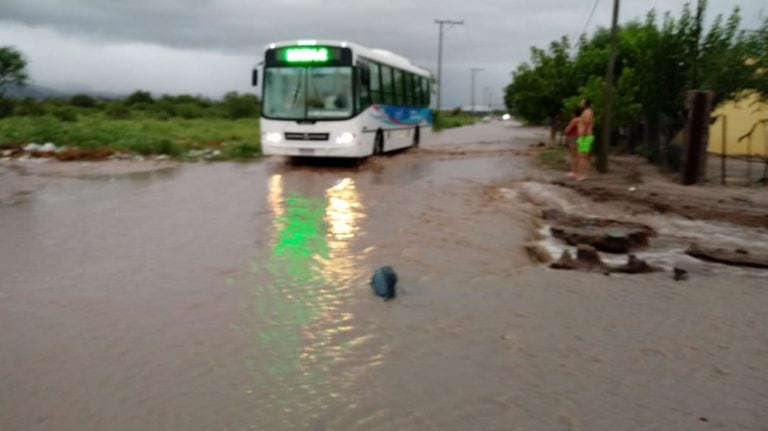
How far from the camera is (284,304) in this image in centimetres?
649

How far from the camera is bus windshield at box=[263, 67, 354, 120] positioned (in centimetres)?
1761

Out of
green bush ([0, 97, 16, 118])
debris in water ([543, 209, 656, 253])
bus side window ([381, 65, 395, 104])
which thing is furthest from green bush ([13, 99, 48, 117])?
debris in water ([543, 209, 656, 253])

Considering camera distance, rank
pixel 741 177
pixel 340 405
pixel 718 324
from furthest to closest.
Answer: pixel 741 177
pixel 718 324
pixel 340 405

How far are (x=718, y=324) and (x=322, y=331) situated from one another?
11.0ft

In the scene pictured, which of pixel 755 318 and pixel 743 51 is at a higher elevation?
pixel 743 51

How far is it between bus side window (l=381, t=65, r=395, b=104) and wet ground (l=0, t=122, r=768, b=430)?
10191 millimetres

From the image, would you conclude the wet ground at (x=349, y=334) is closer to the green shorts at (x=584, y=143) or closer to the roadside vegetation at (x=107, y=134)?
the green shorts at (x=584, y=143)

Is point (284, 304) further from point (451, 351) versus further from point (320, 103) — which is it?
point (320, 103)

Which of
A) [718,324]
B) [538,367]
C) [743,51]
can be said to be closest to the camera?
[538,367]

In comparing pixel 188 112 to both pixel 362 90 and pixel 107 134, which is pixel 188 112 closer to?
pixel 107 134

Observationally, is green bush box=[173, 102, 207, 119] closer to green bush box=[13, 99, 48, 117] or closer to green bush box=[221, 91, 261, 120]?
green bush box=[221, 91, 261, 120]

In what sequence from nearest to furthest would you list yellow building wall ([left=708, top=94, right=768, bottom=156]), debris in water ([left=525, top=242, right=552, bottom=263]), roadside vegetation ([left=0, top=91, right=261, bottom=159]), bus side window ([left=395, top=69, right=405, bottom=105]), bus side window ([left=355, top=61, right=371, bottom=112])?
debris in water ([left=525, top=242, right=552, bottom=263]) → bus side window ([left=355, top=61, right=371, bottom=112]) → bus side window ([left=395, top=69, right=405, bottom=105]) → roadside vegetation ([left=0, top=91, right=261, bottom=159]) → yellow building wall ([left=708, top=94, right=768, bottom=156])

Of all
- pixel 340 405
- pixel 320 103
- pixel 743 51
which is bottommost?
pixel 340 405

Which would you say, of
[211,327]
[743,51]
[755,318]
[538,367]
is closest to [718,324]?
[755,318]
